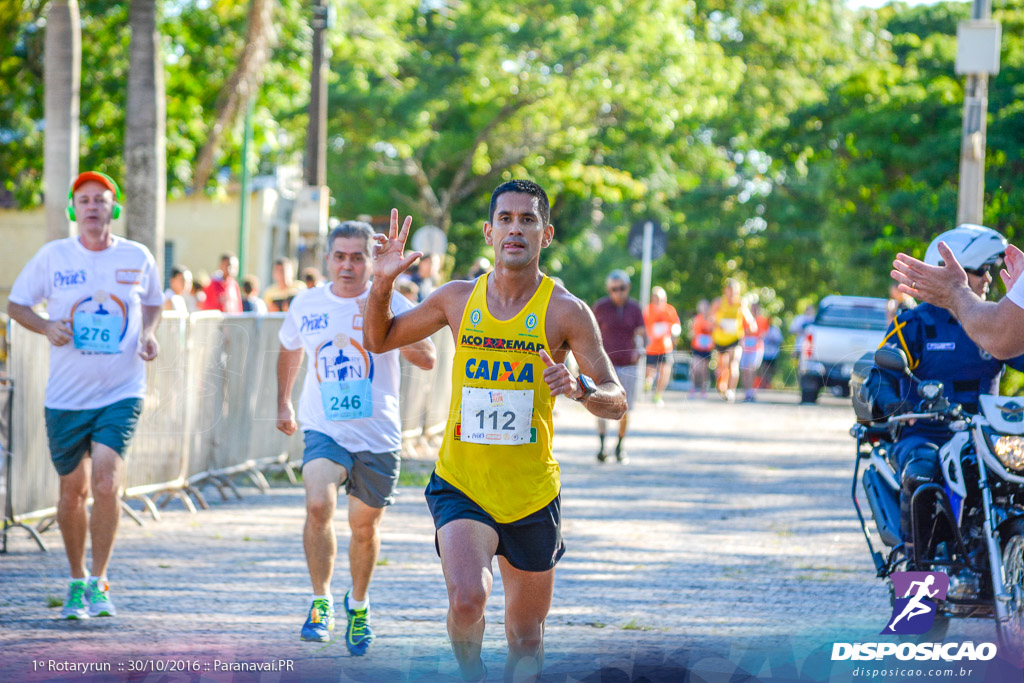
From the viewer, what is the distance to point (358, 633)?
→ 614 cm

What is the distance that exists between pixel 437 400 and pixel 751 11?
89.0 ft

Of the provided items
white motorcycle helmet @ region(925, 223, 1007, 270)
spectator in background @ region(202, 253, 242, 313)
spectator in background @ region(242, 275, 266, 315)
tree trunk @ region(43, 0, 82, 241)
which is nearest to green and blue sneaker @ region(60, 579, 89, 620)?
white motorcycle helmet @ region(925, 223, 1007, 270)

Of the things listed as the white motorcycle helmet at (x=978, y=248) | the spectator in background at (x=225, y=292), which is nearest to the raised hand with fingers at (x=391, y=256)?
the white motorcycle helmet at (x=978, y=248)

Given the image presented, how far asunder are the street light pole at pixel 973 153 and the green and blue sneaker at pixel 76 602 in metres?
9.96

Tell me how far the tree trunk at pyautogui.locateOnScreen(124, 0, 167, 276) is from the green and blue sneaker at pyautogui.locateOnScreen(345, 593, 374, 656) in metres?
8.48

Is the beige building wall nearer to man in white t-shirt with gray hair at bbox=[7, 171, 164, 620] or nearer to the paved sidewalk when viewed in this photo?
the paved sidewalk

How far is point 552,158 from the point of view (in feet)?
112

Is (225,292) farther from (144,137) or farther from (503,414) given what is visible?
(503,414)

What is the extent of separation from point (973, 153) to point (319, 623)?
9816 mm

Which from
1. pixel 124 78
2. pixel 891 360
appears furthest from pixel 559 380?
pixel 124 78

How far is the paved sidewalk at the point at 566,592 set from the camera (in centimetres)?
596

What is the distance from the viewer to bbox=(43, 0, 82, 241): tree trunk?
12.9 m

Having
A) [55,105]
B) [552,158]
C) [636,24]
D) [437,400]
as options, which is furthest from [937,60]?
[55,105]

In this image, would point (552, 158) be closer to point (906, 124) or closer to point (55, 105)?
point (906, 124)
